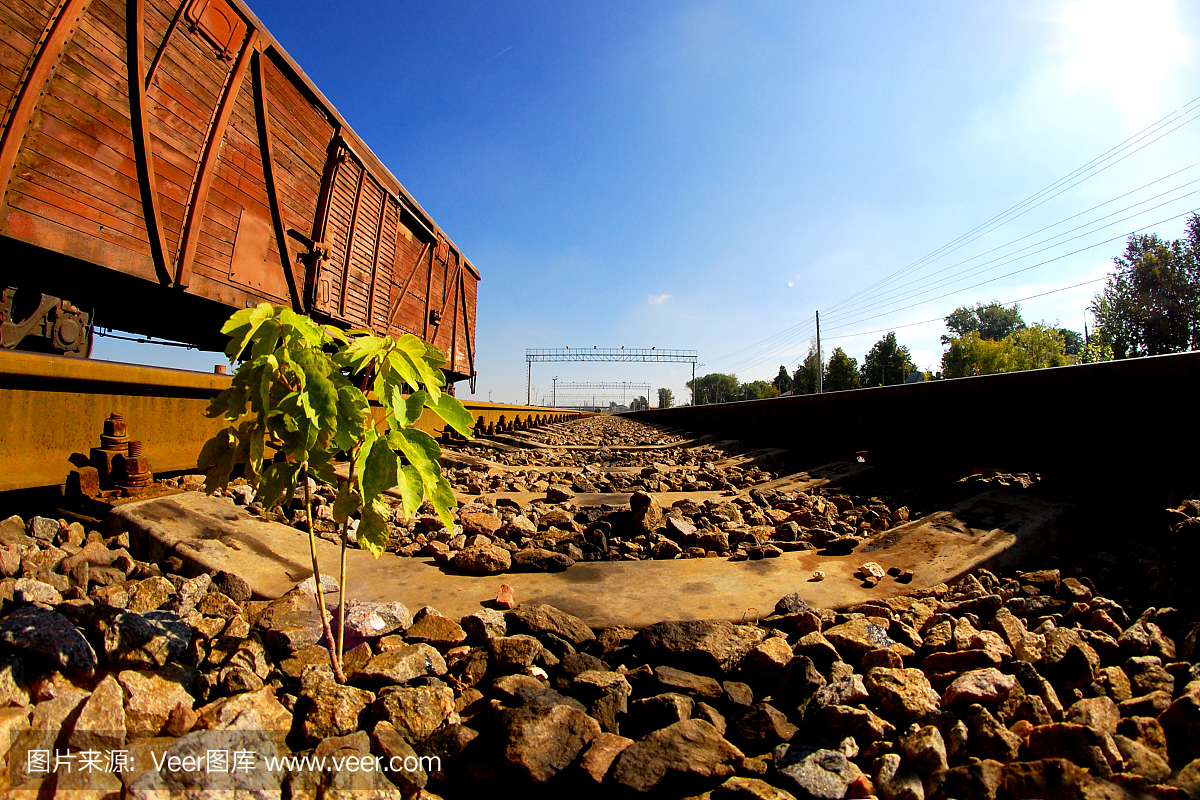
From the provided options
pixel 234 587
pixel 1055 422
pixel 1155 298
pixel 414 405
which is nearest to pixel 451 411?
pixel 414 405

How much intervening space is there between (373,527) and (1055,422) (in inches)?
118

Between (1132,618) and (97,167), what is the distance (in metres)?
5.51

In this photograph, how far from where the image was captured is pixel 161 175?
4.03 metres

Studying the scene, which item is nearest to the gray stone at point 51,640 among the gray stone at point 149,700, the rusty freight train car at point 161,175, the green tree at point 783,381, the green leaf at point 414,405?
the gray stone at point 149,700

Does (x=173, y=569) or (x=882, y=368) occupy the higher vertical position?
(x=882, y=368)

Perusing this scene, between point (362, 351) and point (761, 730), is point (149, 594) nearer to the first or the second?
point (362, 351)

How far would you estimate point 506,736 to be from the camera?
1081 mm

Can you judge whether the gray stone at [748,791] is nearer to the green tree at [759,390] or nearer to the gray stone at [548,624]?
the gray stone at [548,624]

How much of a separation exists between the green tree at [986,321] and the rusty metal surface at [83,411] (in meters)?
103

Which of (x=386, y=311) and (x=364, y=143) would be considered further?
(x=386, y=311)

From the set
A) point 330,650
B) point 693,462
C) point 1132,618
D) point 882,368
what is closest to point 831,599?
point 1132,618

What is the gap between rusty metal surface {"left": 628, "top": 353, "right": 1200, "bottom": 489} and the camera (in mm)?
2127

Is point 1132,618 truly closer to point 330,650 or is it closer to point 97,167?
point 330,650

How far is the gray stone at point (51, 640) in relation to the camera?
116cm
